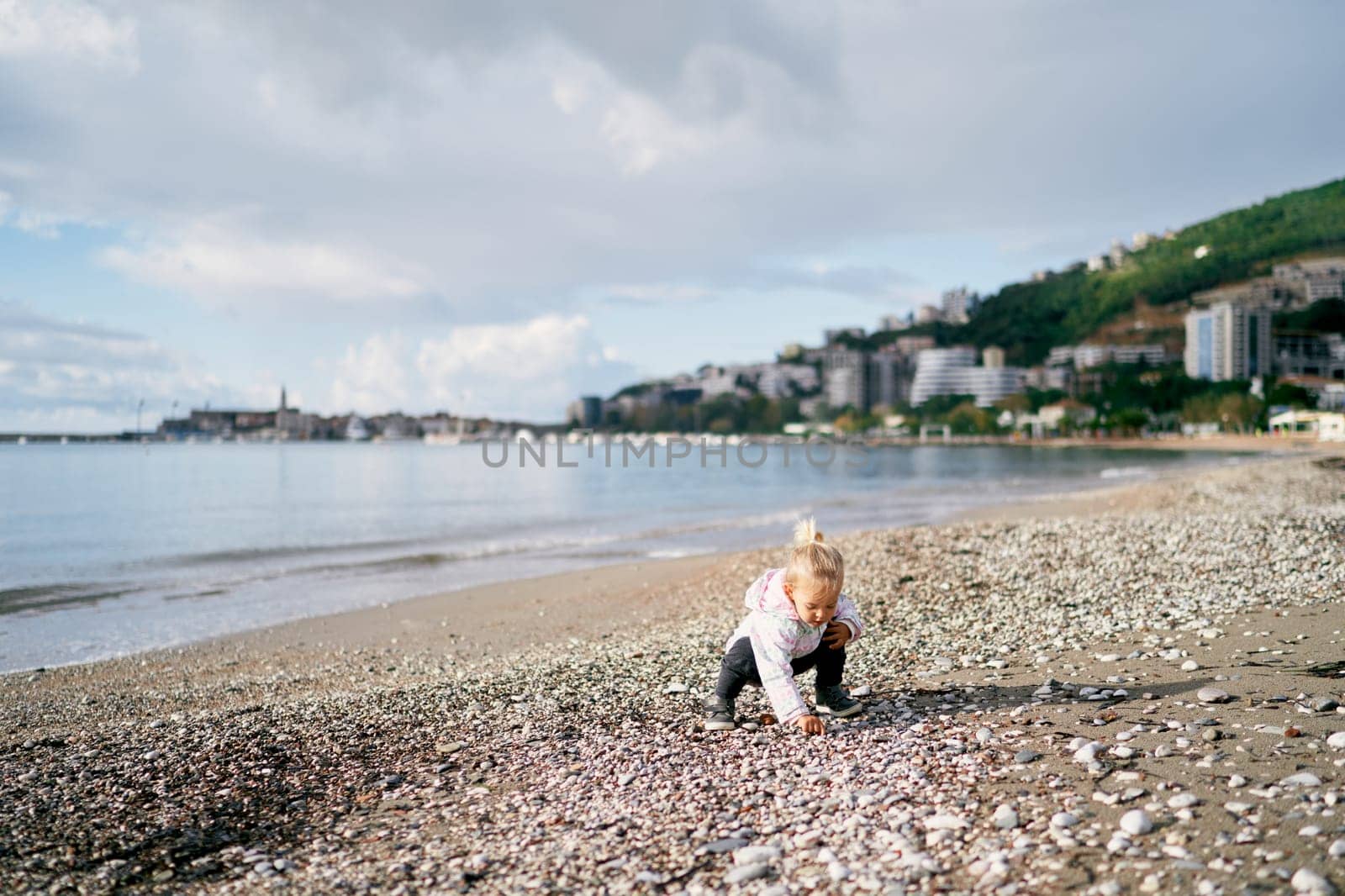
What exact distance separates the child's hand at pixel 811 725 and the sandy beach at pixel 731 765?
0.12 metres

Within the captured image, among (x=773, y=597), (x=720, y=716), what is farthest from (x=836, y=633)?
(x=720, y=716)

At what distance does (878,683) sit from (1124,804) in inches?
115

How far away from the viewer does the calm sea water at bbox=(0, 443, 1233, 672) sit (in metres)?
15.9

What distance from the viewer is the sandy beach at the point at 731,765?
379cm

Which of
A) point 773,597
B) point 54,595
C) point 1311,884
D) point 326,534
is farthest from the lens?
point 326,534

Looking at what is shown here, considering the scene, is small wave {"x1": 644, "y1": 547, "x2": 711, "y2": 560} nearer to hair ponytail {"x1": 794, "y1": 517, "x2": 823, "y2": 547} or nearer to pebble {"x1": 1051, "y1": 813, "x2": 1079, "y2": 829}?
hair ponytail {"x1": 794, "y1": 517, "x2": 823, "y2": 547}

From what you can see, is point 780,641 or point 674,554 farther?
point 674,554

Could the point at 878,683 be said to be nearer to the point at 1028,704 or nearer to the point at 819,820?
the point at 1028,704

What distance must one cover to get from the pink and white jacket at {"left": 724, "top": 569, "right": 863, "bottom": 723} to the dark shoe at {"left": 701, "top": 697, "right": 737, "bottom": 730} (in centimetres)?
33

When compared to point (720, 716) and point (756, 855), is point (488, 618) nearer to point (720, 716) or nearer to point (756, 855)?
point (720, 716)

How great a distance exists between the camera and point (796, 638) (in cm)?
558

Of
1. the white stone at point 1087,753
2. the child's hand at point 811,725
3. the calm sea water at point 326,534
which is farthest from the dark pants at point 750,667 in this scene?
the calm sea water at point 326,534

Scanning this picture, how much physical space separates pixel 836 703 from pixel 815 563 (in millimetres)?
1279

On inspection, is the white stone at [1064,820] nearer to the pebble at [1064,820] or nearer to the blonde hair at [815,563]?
the pebble at [1064,820]
